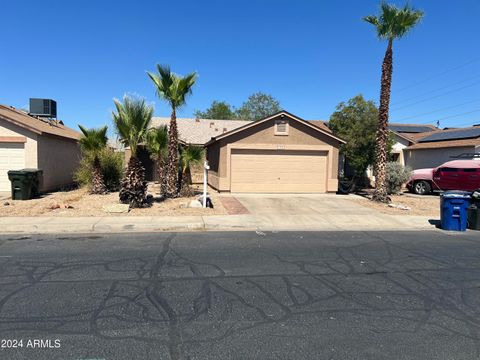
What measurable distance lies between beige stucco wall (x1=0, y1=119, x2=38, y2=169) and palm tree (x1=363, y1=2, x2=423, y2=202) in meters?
15.4

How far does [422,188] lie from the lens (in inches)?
831

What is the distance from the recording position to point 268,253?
24.7 ft

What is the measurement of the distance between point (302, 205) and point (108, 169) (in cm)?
955

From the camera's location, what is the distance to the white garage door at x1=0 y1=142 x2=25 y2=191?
1653cm

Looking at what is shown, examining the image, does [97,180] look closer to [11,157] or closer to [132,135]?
[11,157]

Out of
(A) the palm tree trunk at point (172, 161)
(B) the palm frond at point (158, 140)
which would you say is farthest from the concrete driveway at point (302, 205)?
(B) the palm frond at point (158, 140)

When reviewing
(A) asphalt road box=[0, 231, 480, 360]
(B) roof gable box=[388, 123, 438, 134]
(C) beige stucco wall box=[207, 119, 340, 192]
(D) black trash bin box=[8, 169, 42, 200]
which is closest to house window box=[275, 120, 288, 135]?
(C) beige stucco wall box=[207, 119, 340, 192]

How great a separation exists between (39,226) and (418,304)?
9143mm

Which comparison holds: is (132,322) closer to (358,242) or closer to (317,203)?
(358,242)

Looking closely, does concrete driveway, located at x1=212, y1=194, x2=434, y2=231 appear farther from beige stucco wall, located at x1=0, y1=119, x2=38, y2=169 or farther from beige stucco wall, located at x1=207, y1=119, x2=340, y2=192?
beige stucco wall, located at x1=0, y1=119, x2=38, y2=169

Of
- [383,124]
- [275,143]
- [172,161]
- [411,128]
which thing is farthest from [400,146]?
[172,161]

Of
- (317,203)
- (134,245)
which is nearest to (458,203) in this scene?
(317,203)

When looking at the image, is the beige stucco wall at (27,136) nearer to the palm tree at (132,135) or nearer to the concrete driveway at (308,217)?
the palm tree at (132,135)

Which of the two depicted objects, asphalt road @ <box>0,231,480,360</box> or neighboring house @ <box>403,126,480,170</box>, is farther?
neighboring house @ <box>403,126,480,170</box>
